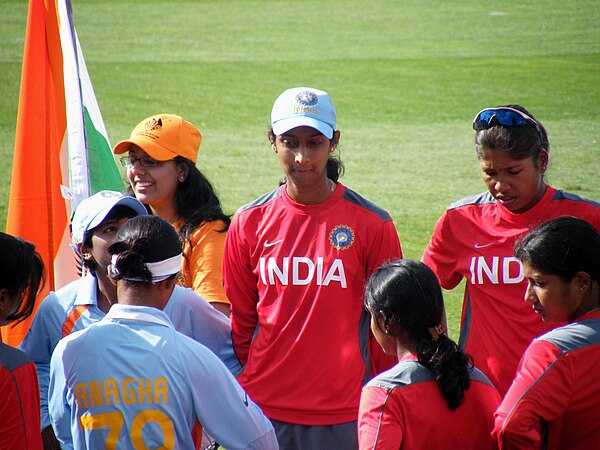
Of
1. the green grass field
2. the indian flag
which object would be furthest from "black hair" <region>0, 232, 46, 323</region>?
the green grass field

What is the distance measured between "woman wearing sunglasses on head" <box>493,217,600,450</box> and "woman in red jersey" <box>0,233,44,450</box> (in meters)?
1.26

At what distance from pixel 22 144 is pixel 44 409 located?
1.62 meters

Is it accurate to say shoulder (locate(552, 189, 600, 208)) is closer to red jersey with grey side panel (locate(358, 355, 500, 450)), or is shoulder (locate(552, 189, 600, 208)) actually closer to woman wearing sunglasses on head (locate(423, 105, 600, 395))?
woman wearing sunglasses on head (locate(423, 105, 600, 395))

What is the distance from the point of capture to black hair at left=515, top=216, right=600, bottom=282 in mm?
2557

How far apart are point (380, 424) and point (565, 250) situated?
735mm

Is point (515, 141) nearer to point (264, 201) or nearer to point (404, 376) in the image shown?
point (264, 201)

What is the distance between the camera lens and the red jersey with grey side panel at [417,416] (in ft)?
7.79

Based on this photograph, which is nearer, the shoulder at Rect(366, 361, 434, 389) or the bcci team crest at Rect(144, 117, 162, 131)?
the shoulder at Rect(366, 361, 434, 389)

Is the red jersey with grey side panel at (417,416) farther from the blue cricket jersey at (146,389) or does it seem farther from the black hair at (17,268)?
the black hair at (17,268)

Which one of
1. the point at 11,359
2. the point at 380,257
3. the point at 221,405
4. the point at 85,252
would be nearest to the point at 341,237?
the point at 380,257

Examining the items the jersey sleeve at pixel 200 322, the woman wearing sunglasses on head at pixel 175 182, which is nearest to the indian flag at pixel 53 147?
the woman wearing sunglasses on head at pixel 175 182

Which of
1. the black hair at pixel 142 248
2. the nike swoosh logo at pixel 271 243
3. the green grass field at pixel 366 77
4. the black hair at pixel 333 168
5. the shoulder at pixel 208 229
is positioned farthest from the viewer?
the green grass field at pixel 366 77

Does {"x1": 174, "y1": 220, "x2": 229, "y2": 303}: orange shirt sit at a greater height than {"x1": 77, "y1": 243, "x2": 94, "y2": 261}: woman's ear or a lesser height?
lesser

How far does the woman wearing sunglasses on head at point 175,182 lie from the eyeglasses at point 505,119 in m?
1.20
